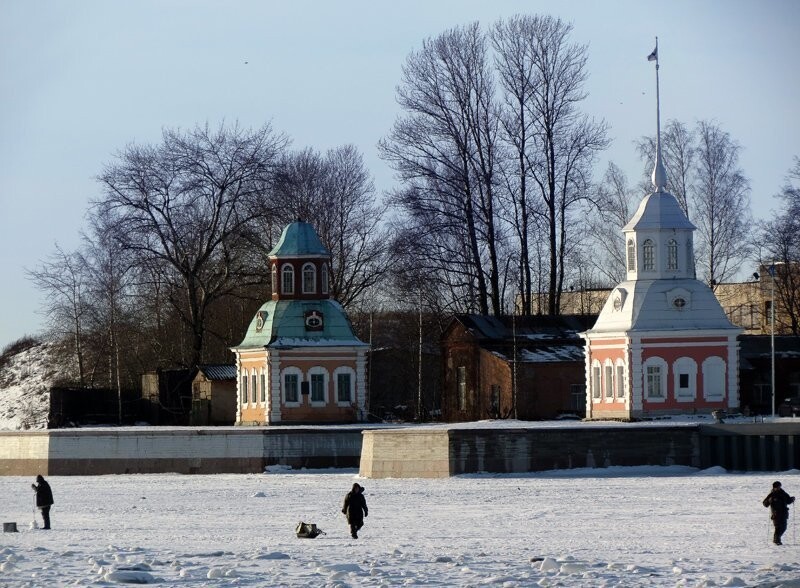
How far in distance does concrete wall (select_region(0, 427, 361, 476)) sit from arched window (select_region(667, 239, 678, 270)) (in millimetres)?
12037

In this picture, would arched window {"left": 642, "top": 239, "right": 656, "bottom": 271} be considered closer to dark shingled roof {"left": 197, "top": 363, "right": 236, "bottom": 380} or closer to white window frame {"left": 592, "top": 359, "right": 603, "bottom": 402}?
white window frame {"left": 592, "top": 359, "right": 603, "bottom": 402}

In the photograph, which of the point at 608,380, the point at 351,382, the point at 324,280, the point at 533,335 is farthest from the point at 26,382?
the point at 608,380

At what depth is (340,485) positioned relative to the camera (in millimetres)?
50375

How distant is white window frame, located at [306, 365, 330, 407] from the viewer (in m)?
65.1

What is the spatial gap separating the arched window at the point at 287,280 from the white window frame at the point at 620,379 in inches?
534

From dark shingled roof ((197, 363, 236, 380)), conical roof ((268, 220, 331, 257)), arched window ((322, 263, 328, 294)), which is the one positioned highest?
conical roof ((268, 220, 331, 257))

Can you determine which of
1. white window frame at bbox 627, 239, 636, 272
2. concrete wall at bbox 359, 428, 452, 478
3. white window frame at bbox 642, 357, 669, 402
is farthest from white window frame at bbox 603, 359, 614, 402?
concrete wall at bbox 359, 428, 452, 478

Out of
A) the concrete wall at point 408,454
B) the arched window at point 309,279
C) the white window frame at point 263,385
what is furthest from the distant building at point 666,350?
the white window frame at point 263,385

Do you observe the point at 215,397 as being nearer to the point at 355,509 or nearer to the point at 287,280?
the point at 287,280

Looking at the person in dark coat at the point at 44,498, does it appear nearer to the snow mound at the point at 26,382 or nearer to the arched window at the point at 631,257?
the arched window at the point at 631,257

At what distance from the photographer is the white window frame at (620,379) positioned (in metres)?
59.4

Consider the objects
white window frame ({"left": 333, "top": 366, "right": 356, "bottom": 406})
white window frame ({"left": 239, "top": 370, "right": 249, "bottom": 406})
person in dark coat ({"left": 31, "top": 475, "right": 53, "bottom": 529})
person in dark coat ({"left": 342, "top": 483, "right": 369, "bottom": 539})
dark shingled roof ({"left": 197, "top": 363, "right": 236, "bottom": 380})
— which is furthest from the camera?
dark shingled roof ({"left": 197, "top": 363, "right": 236, "bottom": 380})

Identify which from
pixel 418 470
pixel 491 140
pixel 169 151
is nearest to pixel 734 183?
pixel 491 140

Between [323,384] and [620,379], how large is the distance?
451 inches
